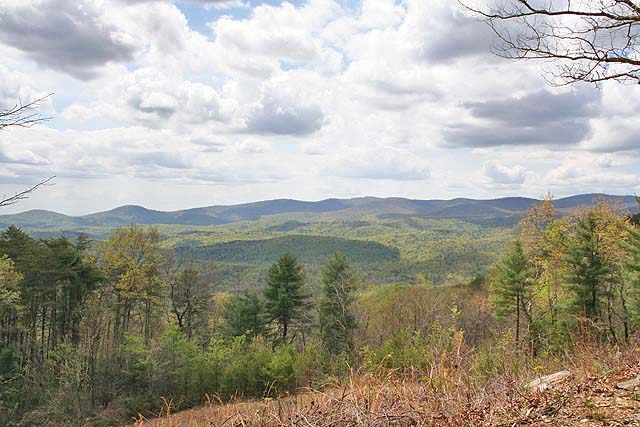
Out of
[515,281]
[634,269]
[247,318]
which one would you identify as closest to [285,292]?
[247,318]

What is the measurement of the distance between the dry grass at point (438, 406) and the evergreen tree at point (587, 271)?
2218cm

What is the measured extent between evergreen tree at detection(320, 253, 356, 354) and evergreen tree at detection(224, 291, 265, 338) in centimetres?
744

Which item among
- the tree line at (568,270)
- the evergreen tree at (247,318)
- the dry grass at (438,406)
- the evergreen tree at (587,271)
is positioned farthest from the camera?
the evergreen tree at (247,318)

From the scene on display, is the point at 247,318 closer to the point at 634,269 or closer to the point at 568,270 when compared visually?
the point at 568,270

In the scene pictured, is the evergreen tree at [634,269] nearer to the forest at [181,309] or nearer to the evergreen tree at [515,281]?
the forest at [181,309]

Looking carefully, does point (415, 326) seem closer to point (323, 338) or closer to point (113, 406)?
point (323, 338)

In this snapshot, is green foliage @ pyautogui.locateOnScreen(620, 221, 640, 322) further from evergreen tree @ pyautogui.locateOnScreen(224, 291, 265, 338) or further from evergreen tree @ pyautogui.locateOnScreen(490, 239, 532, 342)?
evergreen tree @ pyautogui.locateOnScreen(224, 291, 265, 338)

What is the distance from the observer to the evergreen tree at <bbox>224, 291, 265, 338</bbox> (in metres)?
35.8

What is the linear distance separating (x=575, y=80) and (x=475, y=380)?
4400 mm

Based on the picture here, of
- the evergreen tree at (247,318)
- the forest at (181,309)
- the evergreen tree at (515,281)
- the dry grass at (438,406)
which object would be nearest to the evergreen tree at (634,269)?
the forest at (181,309)

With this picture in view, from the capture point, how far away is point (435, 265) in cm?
17888

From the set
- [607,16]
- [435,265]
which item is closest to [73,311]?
[607,16]

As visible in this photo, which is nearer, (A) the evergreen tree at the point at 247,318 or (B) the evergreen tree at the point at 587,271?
(B) the evergreen tree at the point at 587,271

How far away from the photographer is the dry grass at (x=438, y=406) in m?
3.45
